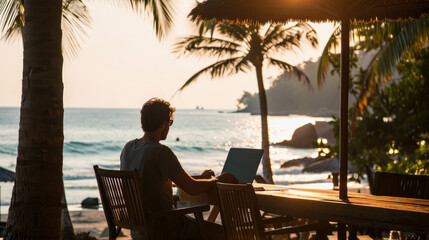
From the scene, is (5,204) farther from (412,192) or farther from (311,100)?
(311,100)

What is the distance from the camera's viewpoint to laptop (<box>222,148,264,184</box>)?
4.80 m

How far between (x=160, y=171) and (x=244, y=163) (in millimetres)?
1132

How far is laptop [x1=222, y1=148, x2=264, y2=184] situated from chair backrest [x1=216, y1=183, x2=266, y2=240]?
41.5 inches

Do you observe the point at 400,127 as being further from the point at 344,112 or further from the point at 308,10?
the point at 344,112

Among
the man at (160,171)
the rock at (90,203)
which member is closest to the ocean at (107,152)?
the rock at (90,203)

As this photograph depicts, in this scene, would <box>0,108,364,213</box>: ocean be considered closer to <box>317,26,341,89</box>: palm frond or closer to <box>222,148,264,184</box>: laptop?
<box>317,26,341,89</box>: palm frond

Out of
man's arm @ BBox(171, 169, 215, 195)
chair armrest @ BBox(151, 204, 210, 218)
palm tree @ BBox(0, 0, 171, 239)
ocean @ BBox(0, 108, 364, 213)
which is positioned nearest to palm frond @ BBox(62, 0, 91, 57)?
ocean @ BBox(0, 108, 364, 213)

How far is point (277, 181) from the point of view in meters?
31.5

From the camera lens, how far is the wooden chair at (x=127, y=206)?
385cm

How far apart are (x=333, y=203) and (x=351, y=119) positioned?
336 inches

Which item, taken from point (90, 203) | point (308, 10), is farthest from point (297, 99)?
point (308, 10)

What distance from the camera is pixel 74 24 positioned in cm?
1020

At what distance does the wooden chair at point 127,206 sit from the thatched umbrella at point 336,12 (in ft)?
4.12

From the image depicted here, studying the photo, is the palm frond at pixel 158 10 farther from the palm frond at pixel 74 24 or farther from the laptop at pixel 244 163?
the laptop at pixel 244 163
